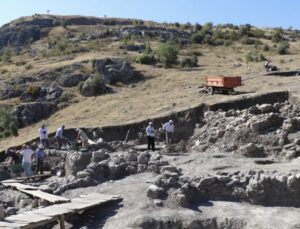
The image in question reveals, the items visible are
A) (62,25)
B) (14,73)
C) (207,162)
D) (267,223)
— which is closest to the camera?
(267,223)

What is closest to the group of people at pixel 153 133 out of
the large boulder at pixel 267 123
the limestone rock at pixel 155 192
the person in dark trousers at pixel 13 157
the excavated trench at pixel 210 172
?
the excavated trench at pixel 210 172

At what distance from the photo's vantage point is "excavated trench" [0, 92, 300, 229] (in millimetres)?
12227

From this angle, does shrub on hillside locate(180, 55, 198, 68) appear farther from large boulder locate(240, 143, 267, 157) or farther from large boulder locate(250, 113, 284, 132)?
large boulder locate(240, 143, 267, 157)

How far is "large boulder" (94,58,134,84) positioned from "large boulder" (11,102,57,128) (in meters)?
4.03

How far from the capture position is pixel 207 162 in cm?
1593

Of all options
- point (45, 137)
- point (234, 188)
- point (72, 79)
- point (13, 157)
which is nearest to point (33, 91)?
point (72, 79)

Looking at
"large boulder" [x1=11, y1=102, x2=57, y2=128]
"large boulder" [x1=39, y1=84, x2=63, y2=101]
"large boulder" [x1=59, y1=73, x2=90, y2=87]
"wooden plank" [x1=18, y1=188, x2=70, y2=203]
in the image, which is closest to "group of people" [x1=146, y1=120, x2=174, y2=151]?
"wooden plank" [x1=18, y1=188, x2=70, y2=203]

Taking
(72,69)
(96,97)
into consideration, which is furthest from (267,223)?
(72,69)

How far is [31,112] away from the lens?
33.7 meters

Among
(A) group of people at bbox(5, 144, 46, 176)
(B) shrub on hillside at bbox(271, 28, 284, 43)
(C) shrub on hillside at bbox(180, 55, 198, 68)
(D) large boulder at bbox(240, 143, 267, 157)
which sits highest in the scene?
(B) shrub on hillside at bbox(271, 28, 284, 43)

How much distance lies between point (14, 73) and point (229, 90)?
68.8 ft

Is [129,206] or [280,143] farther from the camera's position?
[280,143]

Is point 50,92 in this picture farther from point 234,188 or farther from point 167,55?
point 234,188

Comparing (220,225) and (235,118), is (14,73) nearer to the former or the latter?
(235,118)
